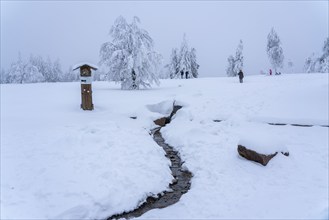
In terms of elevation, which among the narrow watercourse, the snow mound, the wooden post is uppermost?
the wooden post

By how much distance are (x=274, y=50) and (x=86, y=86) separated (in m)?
46.1

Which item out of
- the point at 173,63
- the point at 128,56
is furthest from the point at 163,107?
the point at 173,63

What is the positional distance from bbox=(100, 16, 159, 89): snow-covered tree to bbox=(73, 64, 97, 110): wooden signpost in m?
8.02

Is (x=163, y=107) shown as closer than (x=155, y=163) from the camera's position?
No

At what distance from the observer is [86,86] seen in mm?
13008

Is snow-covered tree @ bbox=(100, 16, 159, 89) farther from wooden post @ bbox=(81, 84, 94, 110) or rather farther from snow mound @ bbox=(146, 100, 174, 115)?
wooden post @ bbox=(81, 84, 94, 110)

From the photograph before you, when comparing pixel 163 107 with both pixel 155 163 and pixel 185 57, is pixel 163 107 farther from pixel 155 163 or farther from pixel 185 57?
pixel 185 57

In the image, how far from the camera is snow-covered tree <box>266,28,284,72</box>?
51.6 metres

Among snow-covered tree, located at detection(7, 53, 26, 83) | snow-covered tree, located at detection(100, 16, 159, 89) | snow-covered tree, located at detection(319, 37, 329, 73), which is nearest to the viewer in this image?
snow-covered tree, located at detection(100, 16, 159, 89)

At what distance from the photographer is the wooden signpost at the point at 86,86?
1304 cm

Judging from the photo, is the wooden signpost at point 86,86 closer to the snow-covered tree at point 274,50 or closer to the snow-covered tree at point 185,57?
the snow-covered tree at point 185,57

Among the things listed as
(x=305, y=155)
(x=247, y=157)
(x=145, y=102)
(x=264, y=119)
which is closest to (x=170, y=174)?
(x=247, y=157)

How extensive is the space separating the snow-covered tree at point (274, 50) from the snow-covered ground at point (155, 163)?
41068mm

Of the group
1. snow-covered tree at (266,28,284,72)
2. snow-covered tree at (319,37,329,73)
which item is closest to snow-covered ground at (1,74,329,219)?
snow-covered tree at (319,37,329,73)
